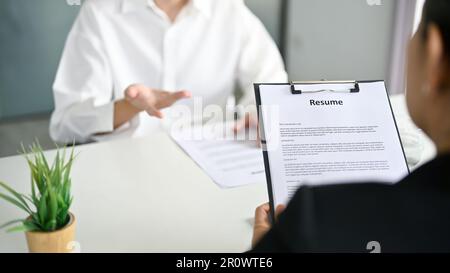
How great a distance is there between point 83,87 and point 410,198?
89cm

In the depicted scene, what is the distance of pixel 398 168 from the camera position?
2.14ft

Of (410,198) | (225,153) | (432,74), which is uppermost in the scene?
→ (432,74)

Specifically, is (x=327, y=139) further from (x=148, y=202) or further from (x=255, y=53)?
(x=255, y=53)

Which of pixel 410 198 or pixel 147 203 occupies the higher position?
pixel 410 198

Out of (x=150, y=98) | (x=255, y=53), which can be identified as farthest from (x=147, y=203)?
(x=255, y=53)

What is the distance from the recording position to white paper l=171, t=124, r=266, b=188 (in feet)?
2.72

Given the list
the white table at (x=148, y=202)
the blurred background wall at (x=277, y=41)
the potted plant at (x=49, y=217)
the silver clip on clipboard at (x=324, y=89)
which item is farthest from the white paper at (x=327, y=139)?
the blurred background wall at (x=277, y=41)

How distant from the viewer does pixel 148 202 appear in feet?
2.45

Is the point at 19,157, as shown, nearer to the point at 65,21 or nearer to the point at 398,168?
the point at 65,21

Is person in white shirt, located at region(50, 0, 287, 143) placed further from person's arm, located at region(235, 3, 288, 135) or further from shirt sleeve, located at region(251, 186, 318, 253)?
shirt sleeve, located at region(251, 186, 318, 253)

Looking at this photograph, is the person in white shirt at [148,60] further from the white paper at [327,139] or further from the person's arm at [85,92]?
the white paper at [327,139]

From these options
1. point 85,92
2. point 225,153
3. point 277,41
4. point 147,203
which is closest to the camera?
point 147,203
